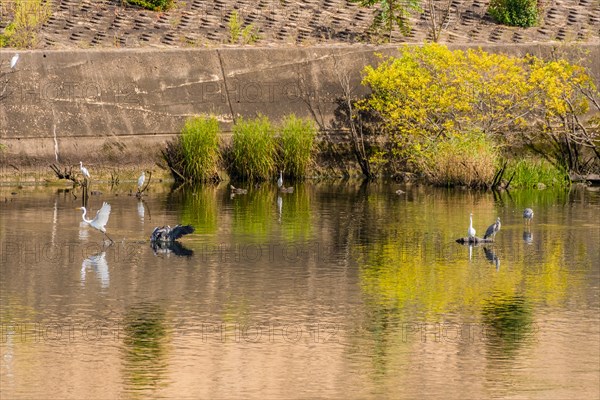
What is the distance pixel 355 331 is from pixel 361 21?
63.0 feet

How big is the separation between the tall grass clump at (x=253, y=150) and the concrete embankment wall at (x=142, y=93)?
0.68 meters

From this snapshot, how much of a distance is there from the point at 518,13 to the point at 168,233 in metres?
16.6

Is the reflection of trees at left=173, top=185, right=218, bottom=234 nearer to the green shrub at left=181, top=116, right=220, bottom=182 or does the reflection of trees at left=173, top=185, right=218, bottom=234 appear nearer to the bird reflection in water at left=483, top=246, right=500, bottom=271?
the green shrub at left=181, top=116, right=220, bottom=182

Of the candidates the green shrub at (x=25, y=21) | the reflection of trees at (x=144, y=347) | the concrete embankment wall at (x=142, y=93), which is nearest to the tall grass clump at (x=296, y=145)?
the concrete embankment wall at (x=142, y=93)

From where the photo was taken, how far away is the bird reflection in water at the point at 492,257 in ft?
49.1

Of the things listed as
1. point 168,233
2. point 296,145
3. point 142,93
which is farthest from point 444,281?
point 142,93

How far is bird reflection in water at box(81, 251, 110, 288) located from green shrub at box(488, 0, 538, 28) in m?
17.3

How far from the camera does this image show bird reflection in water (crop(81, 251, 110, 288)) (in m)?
13.8

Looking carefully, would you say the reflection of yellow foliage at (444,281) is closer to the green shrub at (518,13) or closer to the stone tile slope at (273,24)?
the stone tile slope at (273,24)

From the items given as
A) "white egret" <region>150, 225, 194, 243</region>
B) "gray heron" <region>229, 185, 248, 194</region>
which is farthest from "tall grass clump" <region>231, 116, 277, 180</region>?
"white egret" <region>150, 225, 194, 243</region>

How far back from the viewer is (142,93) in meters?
23.9

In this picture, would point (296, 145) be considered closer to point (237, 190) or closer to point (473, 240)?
point (237, 190)

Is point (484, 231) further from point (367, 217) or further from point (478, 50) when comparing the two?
point (478, 50)

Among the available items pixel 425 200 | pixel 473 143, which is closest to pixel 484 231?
pixel 425 200
